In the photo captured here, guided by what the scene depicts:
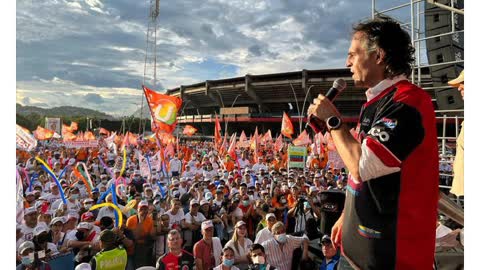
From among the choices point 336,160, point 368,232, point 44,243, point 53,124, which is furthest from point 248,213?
point 53,124

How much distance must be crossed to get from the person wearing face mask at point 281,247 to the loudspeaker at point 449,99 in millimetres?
3317

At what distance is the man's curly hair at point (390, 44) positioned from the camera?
145 cm

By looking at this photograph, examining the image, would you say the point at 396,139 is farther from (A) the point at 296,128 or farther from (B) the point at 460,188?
(A) the point at 296,128

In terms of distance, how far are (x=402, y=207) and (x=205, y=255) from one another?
4.65 meters

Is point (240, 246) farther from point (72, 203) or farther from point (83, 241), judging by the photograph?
point (72, 203)

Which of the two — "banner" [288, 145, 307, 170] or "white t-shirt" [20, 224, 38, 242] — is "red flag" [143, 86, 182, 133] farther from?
"banner" [288, 145, 307, 170]

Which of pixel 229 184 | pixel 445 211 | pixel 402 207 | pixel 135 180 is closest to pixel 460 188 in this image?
pixel 445 211

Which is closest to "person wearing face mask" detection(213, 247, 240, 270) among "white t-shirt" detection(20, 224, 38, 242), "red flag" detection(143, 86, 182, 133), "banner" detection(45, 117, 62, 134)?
"white t-shirt" detection(20, 224, 38, 242)

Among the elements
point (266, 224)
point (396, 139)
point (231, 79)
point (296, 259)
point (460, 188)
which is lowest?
point (296, 259)

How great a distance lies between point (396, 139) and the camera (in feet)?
4.06

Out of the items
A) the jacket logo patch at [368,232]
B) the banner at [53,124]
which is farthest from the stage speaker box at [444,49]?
the banner at [53,124]

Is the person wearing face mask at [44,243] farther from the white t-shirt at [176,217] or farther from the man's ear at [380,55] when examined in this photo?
the man's ear at [380,55]

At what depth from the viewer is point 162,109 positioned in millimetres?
8820

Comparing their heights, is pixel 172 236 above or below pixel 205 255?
above
